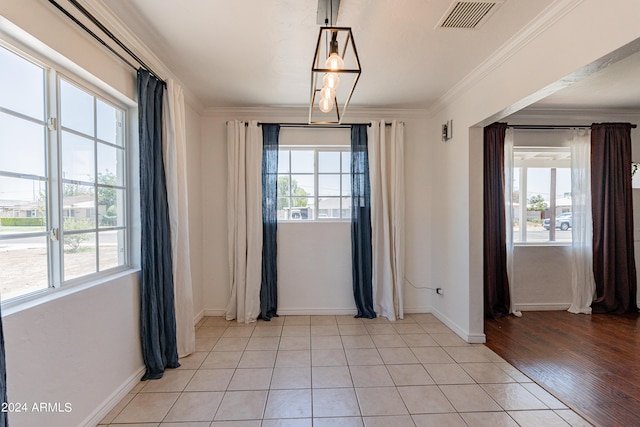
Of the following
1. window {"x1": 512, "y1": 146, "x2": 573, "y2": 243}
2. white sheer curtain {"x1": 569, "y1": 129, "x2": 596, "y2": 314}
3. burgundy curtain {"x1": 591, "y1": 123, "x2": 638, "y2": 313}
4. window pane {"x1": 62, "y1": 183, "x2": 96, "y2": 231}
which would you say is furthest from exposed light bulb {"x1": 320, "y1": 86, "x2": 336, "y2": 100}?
burgundy curtain {"x1": 591, "y1": 123, "x2": 638, "y2": 313}

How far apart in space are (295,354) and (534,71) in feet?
10.1

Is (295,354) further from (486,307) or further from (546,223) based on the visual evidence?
(546,223)

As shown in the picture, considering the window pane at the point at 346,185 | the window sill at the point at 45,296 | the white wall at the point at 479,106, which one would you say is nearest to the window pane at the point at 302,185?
the window pane at the point at 346,185

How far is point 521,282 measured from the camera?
13.0 feet

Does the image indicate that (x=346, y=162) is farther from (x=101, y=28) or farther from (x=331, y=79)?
(x=101, y=28)

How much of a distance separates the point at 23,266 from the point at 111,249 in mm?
668

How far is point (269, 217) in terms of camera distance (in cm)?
367

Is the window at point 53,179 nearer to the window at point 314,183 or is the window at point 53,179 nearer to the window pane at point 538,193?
the window at point 314,183

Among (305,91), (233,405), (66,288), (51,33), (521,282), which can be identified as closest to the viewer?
(51,33)

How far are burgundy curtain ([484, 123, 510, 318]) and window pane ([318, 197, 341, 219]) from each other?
6.23ft

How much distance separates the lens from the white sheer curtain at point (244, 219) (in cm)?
359

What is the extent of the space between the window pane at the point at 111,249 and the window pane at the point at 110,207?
0.07 meters

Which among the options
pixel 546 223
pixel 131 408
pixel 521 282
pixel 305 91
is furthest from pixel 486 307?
pixel 131 408

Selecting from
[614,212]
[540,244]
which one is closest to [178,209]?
[540,244]
